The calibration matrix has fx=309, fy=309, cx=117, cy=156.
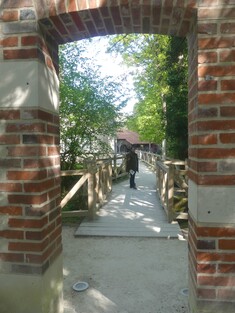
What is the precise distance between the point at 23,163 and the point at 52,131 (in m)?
0.43

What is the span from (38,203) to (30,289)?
674 mm

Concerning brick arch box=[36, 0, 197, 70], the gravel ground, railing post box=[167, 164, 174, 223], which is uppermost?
brick arch box=[36, 0, 197, 70]

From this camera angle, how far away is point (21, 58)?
2.30 metres

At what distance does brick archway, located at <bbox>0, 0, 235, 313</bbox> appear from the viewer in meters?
2.13

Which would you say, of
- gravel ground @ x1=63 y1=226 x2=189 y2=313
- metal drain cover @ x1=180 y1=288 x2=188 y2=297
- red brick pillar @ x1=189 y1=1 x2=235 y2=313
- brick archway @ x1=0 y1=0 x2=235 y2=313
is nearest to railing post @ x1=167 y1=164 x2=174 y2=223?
gravel ground @ x1=63 y1=226 x2=189 y2=313

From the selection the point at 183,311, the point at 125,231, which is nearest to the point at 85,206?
the point at 125,231

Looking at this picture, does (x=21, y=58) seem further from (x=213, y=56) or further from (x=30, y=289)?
(x=30, y=289)

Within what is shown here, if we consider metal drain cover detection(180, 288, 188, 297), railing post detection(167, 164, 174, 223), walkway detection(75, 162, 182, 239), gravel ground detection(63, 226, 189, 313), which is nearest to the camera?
gravel ground detection(63, 226, 189, 313)

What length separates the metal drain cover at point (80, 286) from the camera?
3.66 meters

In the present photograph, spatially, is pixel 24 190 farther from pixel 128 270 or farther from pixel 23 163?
pixel 128 270

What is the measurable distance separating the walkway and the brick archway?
11.0 feet

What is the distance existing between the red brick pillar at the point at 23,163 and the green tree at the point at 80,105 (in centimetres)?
618

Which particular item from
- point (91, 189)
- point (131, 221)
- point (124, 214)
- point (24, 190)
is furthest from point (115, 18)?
point (124, 214)

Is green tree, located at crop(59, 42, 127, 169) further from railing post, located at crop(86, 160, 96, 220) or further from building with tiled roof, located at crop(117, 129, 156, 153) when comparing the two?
building with tiled roof, located at crop(117, 129, 156, 153)
